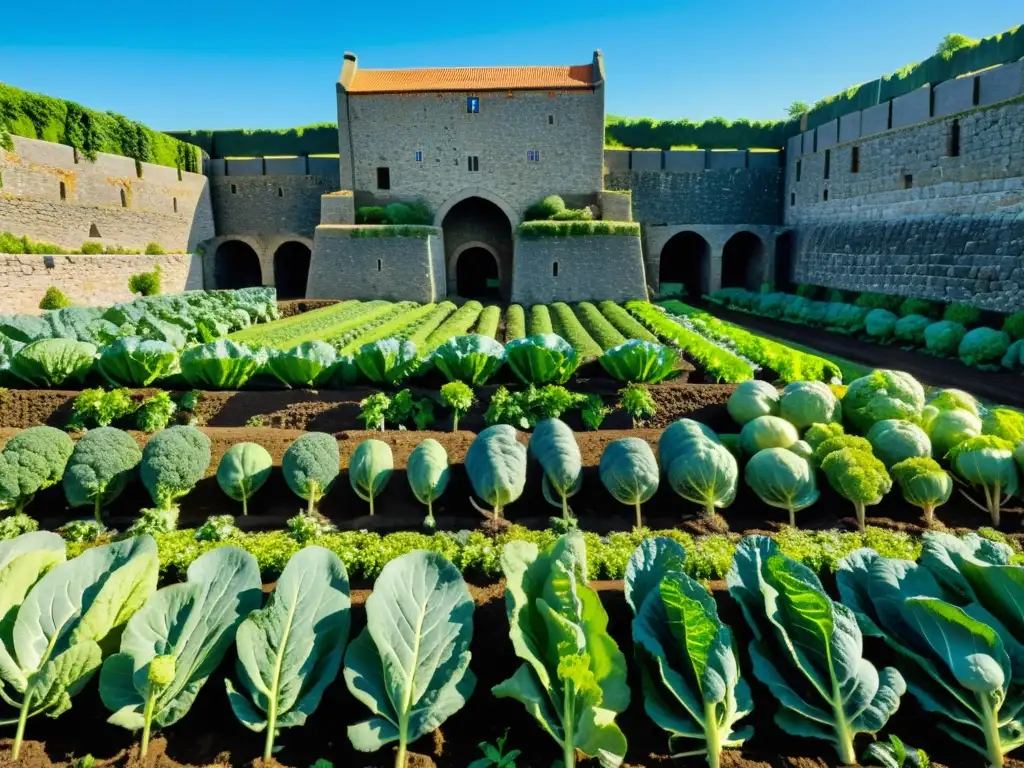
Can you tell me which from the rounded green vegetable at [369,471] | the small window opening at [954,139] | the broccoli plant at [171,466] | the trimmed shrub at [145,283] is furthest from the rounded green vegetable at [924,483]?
the trimmed shrub at [145,283]

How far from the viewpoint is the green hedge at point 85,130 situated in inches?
891

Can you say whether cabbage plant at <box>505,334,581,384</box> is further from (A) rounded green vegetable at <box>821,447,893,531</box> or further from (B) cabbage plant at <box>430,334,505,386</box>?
(A) rounded green vegetable at <box>821,447,893,531</box>

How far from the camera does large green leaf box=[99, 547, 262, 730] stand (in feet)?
11.9

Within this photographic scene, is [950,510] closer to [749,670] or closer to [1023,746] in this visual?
[1023,746]

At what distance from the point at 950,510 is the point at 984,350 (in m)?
9.34

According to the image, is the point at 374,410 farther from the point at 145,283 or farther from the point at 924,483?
the point at 145,283

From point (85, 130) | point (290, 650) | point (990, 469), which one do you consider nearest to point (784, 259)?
point (990, 469)

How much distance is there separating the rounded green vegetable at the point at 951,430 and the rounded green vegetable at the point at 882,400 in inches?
11.0

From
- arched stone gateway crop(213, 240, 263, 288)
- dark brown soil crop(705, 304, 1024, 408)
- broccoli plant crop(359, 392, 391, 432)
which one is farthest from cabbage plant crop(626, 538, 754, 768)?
arched stone gateway crop(213, 240, 263, 288)

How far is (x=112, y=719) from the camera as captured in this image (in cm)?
353

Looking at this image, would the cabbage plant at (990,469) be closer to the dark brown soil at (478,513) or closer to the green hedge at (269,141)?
the dark brown soil at (478,513)

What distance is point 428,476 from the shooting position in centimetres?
657

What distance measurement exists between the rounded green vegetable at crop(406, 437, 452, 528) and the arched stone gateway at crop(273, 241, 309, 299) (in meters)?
28.9

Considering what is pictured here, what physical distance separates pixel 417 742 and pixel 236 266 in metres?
35.0
